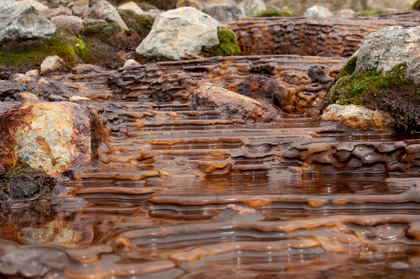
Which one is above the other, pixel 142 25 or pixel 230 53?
pixel 142 25

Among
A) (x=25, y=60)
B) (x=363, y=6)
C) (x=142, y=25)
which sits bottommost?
(x=25, y=60)

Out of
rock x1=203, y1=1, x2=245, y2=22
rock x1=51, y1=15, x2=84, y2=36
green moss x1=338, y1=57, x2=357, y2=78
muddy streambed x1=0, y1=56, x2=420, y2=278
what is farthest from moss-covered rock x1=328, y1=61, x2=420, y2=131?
rock x1=203, y1=1, x2=245, y2=22

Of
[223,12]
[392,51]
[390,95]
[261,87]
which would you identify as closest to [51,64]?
[261,87]

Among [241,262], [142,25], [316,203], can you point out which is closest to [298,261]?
[241,262]

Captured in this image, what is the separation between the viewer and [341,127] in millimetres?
7371

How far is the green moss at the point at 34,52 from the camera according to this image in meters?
13.4

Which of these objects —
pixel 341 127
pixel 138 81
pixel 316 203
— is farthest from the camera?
pixel 138 81

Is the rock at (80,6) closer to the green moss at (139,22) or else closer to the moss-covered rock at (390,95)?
the green moss at (139,22)

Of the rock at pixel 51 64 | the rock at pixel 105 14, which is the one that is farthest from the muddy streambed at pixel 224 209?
the rock at pixel 105 14

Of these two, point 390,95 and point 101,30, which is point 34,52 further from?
point 390,95

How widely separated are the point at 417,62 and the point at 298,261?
6165 mm

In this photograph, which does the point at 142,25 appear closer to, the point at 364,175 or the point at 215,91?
the point at 215,91

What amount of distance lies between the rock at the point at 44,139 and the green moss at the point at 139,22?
49.3 ft

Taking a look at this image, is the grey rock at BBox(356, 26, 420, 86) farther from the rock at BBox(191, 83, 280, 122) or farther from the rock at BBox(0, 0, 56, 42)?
the rock at BBox(0, 0, 56, 42)
